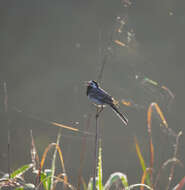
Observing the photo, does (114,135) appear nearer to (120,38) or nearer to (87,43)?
(87,43)

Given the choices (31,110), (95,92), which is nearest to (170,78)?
(31,110)

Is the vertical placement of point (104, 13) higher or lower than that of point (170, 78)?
higher

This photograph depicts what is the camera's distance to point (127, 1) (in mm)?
2014

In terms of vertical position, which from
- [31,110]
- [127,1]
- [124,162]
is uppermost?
[127,1]

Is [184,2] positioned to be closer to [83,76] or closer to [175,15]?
[175,15]

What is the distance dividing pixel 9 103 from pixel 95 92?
312 cm

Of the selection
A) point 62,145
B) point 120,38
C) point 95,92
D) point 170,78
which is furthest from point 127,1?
point 170,78

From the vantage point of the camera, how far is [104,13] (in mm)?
7293

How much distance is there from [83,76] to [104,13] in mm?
1441

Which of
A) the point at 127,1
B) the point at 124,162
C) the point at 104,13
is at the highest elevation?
the point at 104,13

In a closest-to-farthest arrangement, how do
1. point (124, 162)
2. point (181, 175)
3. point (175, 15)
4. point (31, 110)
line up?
point (181, 175) → point (124, 162) → point (31, 110) → point (175, 15)

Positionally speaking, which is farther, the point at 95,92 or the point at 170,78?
the point at 170,78

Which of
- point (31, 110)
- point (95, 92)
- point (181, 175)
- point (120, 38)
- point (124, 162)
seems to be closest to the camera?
point (120, 38)

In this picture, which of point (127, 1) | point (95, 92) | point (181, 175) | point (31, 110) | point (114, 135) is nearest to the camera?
point (127, 1)
